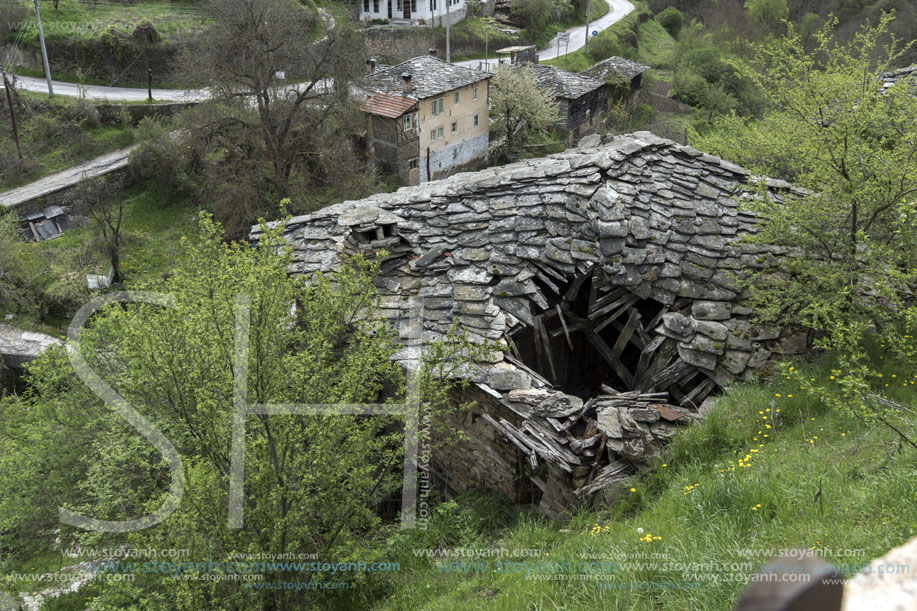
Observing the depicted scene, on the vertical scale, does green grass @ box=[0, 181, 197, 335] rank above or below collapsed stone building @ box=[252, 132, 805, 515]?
below

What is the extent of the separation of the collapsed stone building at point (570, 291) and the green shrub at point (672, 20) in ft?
180

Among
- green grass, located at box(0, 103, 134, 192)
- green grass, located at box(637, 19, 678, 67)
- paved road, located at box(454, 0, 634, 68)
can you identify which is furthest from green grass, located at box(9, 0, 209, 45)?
green grass, located at box(637, 19, 678, 67)

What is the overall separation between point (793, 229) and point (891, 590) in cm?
783

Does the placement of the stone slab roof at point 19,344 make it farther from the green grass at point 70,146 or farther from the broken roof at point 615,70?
the broken roof at point 615,70

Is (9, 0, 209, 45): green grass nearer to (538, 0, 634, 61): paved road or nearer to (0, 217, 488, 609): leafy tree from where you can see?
(538, 0, 634, 61): paved road

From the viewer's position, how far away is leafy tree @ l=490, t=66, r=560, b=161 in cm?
3080

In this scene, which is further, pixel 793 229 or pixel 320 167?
pixel 320 167

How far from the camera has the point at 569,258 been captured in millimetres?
9141

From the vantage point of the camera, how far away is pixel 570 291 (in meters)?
9.62

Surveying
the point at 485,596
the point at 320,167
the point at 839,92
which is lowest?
the point at 320,167

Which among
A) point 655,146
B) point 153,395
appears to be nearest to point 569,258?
point 655,146

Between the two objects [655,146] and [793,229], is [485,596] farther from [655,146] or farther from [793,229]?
[655,146]

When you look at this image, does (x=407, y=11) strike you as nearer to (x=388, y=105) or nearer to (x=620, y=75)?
(x=620, y=75)

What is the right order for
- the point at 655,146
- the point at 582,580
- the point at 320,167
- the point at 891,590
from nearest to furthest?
the point at 891,590 → the point at 582,580 → the point at 655,146 → the point at 320,167
